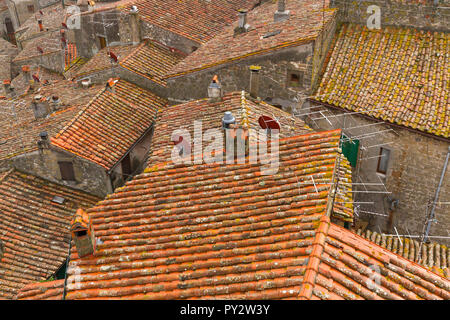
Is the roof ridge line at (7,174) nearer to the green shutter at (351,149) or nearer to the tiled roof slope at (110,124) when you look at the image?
the tiled roof slope at (110,124)

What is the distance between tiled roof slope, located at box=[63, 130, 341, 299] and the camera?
6.97m

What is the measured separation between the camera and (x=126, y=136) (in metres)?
17.6

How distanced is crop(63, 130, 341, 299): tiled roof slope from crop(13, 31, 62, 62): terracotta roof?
24.2 metres

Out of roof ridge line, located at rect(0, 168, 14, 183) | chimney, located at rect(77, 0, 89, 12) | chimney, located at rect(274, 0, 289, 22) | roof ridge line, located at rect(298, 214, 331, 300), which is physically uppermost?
chimney, located at rect(274, 0, 289, 22)

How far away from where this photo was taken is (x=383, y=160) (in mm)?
15820

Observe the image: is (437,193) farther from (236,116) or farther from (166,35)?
(166,35)

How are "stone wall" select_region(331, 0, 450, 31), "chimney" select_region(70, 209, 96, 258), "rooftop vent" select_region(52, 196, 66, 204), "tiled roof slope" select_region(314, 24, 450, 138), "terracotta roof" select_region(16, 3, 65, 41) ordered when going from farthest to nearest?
"terracotta roof" select_region(16, 3, 65, 41) → "rooftop vent" select_region(52, 196, 66, 204) → "stone wall" select_region(331, 0, 450, 31) → "tiled roof slope" select_region(314, 24, 450, 138) → "chimney" select_region(70, 209, 96, 258)

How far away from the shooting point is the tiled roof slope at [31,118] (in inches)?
677

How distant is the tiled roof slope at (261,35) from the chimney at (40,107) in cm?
632

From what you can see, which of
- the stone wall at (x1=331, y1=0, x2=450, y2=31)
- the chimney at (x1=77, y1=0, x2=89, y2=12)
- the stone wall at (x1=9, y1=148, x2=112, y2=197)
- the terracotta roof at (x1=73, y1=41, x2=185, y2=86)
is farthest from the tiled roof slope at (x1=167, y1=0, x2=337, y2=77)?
the chimney at (x1=77, y1=0, x2=89, y2=12)

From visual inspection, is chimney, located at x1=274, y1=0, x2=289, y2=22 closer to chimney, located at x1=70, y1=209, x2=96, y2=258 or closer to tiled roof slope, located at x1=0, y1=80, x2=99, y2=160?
tiled roof slope, located at x1=0, y1=80, x2=99, y2=160

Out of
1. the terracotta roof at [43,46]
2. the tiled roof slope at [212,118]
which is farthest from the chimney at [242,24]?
the terracotta roof at [43,46]

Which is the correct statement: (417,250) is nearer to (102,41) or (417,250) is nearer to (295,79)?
(295,79)
